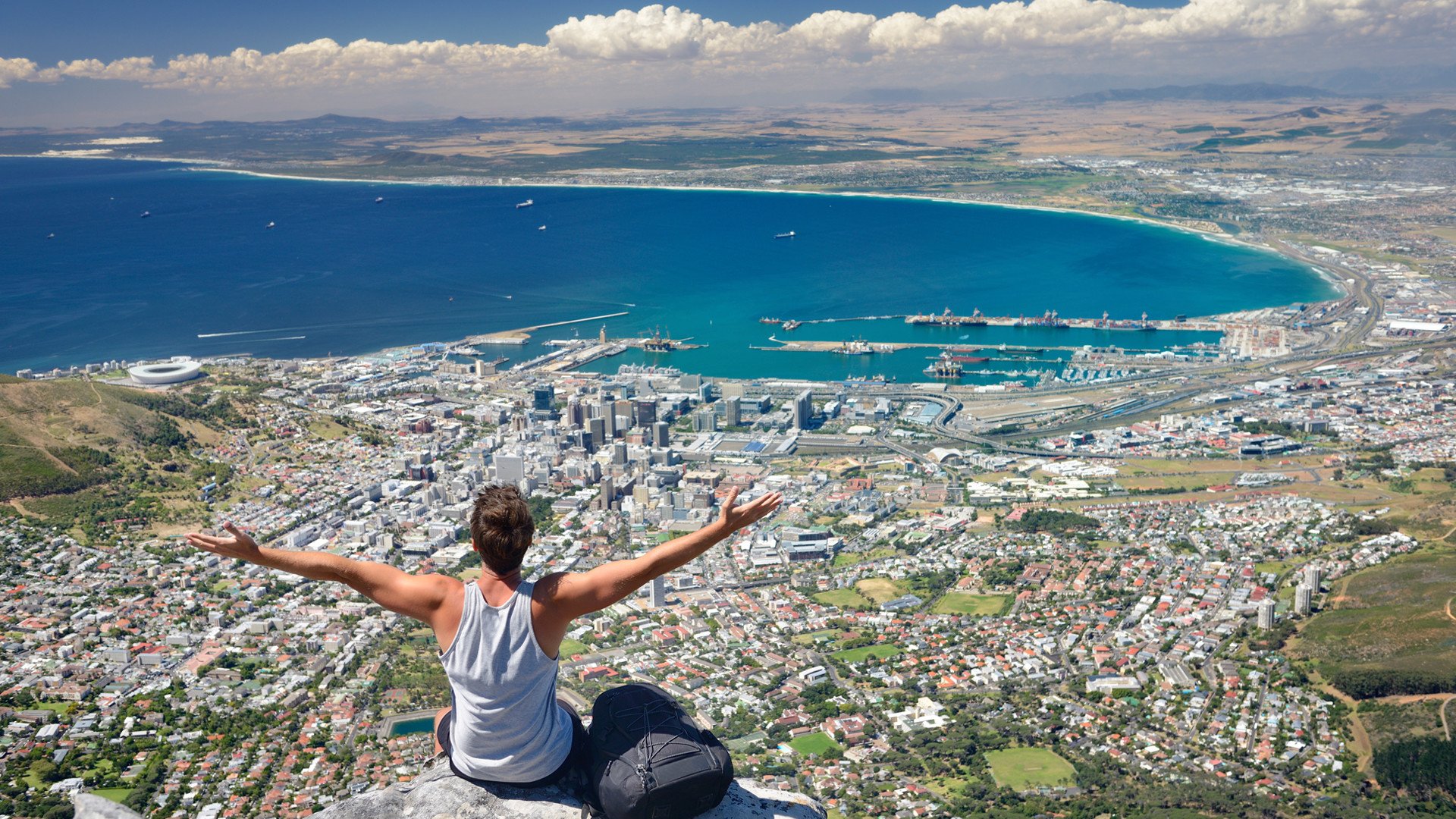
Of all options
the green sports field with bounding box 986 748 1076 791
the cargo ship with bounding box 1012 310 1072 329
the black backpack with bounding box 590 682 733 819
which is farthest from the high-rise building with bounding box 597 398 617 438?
the black backpack with bounding box 590 682 733 819

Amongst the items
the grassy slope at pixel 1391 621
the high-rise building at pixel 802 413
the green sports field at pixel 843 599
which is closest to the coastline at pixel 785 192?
the high-rise building at pixel 802 413

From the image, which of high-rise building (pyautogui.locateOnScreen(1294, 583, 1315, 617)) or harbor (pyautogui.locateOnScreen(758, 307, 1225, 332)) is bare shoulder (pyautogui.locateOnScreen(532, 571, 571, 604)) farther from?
harbor (pyautogui.locateOnScreen(758, 307, 1225, 332))

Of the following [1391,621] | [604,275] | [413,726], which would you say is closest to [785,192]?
[604,275]

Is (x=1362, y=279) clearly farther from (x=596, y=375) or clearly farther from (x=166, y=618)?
(x=166, y=618)

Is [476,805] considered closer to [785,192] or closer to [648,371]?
[648,371]

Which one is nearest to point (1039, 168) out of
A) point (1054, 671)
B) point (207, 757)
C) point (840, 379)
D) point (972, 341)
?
point (972, 341)

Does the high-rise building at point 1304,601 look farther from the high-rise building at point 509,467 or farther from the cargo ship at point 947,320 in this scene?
the cargo ship at point 947,320
